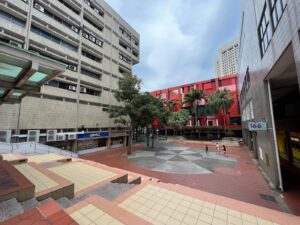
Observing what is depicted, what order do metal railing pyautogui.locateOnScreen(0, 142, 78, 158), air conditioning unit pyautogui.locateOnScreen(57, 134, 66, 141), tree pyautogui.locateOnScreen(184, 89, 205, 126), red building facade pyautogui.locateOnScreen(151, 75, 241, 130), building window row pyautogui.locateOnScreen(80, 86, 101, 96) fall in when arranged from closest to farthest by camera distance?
1. metal railing pyautogui.locateOnScreen(0, 142, 78, 158)
2. air conditioning unit pyautogui.locateOnScreen(57, 134, 66, 141)
3. building window row pyautogui.locateOnScreen(80, 86, 101, 96)
4. red building facade pyautogui.locateOnScreen(151, 75, 241, 130)
5. tree pyautogui.locateOnScreen(184, 89, 205, 126)

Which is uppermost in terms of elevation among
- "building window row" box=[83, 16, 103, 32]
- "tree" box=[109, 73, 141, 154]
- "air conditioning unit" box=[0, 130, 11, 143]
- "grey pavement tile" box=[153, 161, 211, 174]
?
"building window row" box=[83, 16, 103, 32]

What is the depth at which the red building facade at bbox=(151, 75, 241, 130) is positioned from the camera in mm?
34094

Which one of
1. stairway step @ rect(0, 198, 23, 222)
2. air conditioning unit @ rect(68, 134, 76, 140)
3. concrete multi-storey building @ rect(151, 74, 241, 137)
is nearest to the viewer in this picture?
stairway step @ rect(0, 198, 23, 222)

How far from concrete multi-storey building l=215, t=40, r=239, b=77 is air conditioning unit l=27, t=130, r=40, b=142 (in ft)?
350

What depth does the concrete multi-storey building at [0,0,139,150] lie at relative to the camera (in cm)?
1480

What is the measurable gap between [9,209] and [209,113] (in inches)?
1577

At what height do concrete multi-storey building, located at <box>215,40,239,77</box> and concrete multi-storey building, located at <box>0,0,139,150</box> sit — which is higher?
concrete multi-storey building, located at <box>215,40,239,77</box>

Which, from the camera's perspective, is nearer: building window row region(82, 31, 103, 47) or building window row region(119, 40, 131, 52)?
building window row region(82, 31, 103, 47)

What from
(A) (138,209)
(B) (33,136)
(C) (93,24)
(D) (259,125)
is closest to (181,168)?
(D) (259,125)

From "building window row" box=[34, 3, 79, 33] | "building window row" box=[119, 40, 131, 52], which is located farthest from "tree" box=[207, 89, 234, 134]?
"building window row" box=[34, 3, 79, 33]

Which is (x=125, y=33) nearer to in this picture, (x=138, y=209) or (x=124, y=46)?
(x=124, y=46)

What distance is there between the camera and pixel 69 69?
63.2ft

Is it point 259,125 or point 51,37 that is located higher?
point 51,37

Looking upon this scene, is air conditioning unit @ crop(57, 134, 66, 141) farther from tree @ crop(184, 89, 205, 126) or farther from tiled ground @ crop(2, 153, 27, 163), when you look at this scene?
tree @ crop(184, 89, 205, 126)
